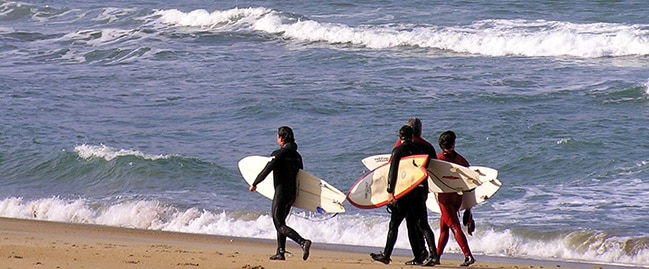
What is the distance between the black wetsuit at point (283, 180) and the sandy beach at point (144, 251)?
0.30 meters

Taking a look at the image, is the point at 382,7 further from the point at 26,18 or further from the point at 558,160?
the point at 558,160

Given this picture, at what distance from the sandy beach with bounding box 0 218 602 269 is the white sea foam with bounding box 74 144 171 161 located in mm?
3043

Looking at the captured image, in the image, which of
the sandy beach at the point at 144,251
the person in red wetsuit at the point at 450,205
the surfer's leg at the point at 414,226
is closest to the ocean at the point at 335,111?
the sandy beach at the point at 144,251

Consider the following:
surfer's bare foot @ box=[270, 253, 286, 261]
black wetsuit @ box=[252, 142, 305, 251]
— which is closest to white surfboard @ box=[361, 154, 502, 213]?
black wetsuit @ box=[252, 142, 305, 251]

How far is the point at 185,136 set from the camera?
18234mm

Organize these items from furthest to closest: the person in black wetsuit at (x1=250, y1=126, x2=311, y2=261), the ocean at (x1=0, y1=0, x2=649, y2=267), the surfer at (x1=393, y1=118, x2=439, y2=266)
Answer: the ocean at (x1=0, y1=0, x2=649, y2=267) < the person in black wetsuit at (x1=250, y1=126, x2=311, y2=261) < the surfer at (x1=393, y1=118, x2=439, y2=266)

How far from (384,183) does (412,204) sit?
1.09 feet

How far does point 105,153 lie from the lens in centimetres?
1656

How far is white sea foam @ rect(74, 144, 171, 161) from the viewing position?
53.5 feet

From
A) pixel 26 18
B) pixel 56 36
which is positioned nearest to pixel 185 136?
pixel 56 36

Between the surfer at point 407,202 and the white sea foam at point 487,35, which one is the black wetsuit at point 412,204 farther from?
the white sea foam at point 487,35

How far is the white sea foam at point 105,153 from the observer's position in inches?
642

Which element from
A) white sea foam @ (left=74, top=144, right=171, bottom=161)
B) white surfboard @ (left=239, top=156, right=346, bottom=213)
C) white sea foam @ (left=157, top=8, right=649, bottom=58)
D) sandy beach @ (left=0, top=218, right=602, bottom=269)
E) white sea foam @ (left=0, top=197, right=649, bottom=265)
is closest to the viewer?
sandy beach @ (left=0, top=218, right=602, bottom=269)

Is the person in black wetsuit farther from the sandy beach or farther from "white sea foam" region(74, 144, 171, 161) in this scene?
"white sea foam" region(74, 144, 171, 161)
